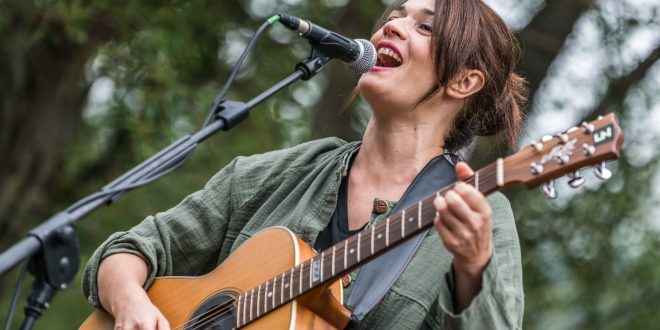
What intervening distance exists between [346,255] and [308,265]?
0.49 feet

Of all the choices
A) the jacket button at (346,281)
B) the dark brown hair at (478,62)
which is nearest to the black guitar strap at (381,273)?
the jacket button at (346,281)

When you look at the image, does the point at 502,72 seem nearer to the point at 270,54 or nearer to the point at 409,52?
the point at 409,52

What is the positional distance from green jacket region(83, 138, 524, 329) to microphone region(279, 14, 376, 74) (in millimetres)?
446

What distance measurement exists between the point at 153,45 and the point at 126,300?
3.55 m

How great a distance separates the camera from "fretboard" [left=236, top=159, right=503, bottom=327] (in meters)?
2.80

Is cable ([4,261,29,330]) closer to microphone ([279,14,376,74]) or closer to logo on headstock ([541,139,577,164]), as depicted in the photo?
microphone ([279,14,376,74])

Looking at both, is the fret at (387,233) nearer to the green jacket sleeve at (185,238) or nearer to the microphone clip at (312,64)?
the microphone clip at (312,64)

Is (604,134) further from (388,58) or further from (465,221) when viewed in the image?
(388,58)

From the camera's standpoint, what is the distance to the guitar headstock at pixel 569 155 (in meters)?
2.59

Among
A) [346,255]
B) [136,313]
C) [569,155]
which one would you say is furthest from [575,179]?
[136,313]

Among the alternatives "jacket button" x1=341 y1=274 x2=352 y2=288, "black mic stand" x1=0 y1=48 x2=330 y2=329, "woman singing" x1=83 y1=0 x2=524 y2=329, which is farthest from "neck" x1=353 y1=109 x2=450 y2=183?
"black mic stand" x1=0 y1=48 x2=330 y2=329

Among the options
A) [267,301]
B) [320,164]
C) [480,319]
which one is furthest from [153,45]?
[480,319]

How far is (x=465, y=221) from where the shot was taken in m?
2.66

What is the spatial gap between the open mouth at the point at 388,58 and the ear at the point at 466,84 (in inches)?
7.3
